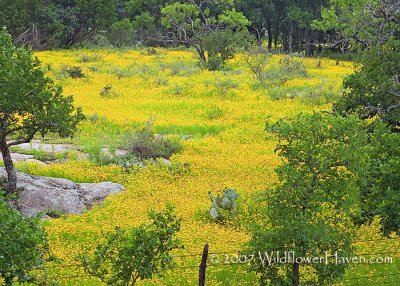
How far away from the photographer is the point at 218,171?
64.8 feet

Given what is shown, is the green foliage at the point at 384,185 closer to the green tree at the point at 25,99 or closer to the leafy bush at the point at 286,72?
the green tree at the point at 25,99

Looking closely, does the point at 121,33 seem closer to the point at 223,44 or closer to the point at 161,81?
the point at 223,44

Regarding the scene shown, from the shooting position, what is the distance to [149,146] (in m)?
21.5

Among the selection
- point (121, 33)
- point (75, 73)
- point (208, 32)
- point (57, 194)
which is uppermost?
point (208, 32)

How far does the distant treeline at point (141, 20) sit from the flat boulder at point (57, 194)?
108 ft

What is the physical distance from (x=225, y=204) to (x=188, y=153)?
611 centimetres

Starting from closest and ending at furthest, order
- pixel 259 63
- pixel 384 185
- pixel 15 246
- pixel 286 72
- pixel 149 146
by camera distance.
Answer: pixel 15 246 → pixel 384 185 → pixel 149 146 → pixel 259 63 → pixel 286 72

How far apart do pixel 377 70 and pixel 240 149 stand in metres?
7.28

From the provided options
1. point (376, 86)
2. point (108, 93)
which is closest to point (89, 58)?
point (108, 93)

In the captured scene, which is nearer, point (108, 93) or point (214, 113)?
point (214, 113)

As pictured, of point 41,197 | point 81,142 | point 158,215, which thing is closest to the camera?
point 158,215

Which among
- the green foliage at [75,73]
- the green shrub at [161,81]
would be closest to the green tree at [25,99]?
the green shrub at [161,81]

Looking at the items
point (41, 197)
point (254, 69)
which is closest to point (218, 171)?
point (41, 197)

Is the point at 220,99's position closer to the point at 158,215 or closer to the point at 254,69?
the point at 254,69
